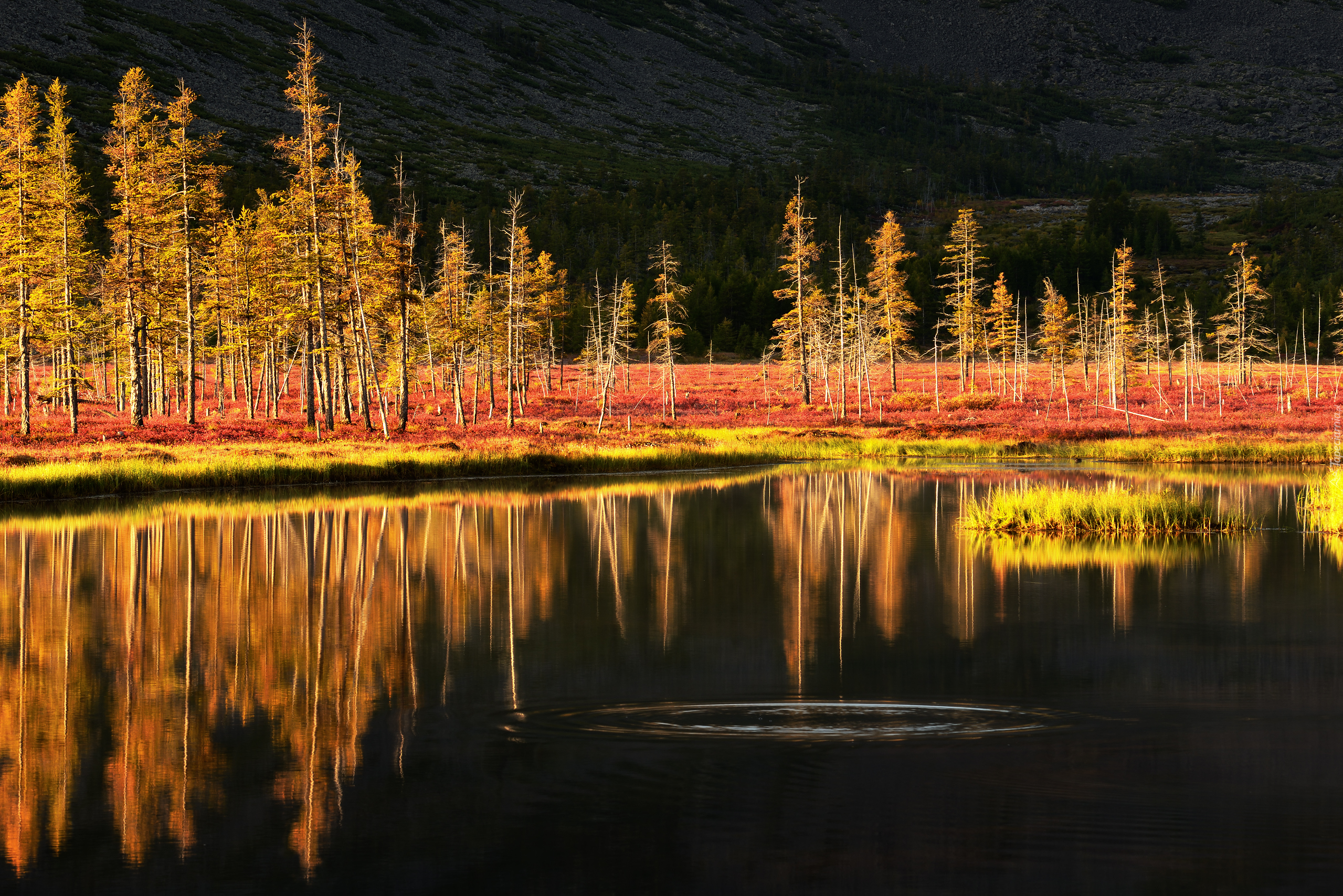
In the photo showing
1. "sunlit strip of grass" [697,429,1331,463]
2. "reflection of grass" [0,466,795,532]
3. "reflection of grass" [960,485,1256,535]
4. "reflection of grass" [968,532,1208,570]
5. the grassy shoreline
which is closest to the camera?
"reflection of grass" [968,532,1208,570]

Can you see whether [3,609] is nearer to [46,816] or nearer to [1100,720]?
[46,816]

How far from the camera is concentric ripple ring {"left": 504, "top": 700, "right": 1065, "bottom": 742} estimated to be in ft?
37.7

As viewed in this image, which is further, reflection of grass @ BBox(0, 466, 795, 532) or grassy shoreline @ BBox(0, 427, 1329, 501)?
grassy shoreline @ BBox(0, 427, 1329, 501)

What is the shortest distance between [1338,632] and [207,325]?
2611 inches

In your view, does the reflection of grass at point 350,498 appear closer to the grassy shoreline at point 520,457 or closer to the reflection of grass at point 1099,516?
the grassy shoreline at point 520,457

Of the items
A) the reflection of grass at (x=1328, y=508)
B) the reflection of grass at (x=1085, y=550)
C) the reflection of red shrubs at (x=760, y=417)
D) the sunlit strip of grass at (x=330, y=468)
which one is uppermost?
the reflection of red shrubs at (x=760, y=417)

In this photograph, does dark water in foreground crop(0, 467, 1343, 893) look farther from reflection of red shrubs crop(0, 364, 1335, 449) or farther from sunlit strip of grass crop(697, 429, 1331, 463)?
sunlit strip of grass crop(697, 429, 1331, 463)

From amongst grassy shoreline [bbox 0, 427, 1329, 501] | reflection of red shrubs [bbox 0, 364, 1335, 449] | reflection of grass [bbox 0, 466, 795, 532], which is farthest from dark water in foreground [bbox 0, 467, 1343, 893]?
reflection of red shrubs [bbox 0, 364, 1335, 449]

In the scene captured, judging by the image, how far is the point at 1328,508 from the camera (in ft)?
104

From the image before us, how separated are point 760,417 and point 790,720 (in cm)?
6445

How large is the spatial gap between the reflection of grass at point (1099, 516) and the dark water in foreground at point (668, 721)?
283 cm

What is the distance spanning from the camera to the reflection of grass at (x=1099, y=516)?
27609 mm

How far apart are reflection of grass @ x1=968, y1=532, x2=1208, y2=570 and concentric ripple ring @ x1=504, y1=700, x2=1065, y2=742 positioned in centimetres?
1131

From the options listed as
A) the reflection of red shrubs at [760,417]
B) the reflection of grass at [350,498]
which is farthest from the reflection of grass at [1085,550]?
the reflection of red shrubs at [760,417]
